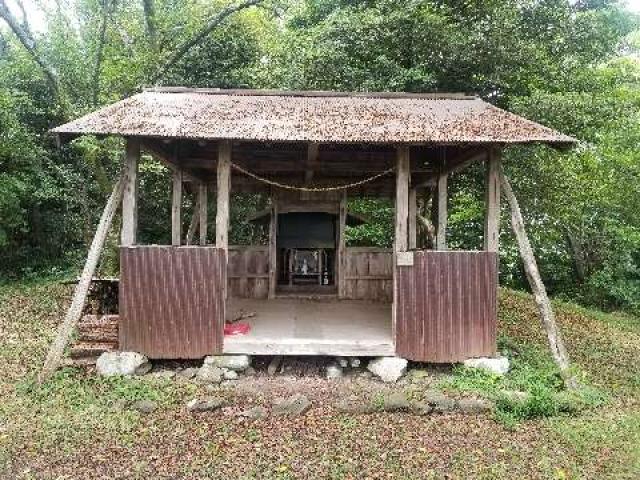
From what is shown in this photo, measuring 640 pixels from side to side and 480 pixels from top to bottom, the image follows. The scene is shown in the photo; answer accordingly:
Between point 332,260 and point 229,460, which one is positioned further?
point 332,260

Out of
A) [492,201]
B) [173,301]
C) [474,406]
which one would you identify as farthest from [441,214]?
[173,301]

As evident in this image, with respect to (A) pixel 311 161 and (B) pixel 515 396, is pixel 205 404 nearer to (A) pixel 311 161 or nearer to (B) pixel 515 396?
(B) pixel 515 396

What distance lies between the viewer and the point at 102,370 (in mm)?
7578

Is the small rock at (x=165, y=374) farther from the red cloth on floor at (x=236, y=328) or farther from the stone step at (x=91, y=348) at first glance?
the red cloth on floor at (x=236, y=328)

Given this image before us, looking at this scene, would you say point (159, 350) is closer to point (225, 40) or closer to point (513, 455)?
point (513, 455)

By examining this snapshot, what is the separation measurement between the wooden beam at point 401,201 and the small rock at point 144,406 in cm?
368

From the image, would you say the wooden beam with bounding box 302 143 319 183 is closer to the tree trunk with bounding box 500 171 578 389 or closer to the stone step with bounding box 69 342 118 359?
the tree trunk with bounding box 500 171 578 389

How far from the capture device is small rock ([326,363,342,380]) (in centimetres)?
785

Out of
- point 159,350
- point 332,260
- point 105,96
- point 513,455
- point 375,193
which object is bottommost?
point 513,455

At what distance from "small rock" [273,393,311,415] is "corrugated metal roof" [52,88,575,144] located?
3187 millimetres

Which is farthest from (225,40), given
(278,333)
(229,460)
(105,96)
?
(229,460)

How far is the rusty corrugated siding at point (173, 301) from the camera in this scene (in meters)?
7.61

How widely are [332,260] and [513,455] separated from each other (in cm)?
864

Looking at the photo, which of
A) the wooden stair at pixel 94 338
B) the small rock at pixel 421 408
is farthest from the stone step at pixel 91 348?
the small rock at pixel 421 408
